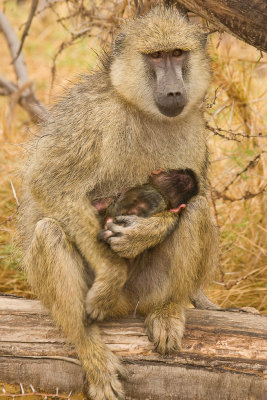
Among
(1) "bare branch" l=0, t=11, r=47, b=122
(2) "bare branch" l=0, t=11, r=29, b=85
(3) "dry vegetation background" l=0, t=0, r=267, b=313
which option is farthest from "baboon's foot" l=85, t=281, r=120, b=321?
(2) "bare branch" l=0, t=11, r=29, b=85

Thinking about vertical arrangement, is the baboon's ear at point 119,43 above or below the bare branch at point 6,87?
above

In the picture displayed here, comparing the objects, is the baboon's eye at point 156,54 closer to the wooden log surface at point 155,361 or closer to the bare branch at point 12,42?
the wooden log surface at point 155,361

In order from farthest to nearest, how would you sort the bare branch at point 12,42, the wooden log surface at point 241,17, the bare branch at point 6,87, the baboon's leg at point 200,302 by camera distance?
the bare branch at point 6,87 < the bare branch at point 12,42 < the baboon's leg at point 200,302 < the wooden log surface at point 241,17

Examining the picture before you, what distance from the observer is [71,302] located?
3.56m

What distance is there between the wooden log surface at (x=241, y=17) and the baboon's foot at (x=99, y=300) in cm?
177

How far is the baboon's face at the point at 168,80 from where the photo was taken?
3588mm

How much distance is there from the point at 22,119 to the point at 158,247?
5.46 meters

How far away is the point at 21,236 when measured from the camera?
4.39 meters

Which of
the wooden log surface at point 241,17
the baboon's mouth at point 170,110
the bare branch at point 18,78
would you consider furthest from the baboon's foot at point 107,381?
the bare branch at point 18,78

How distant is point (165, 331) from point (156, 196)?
2.87 feet

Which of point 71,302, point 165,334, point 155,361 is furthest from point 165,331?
point 71,302

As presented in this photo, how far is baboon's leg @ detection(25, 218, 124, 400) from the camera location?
3.53m

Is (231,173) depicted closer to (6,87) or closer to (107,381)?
(6,87)

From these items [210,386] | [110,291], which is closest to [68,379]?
[110,291]
